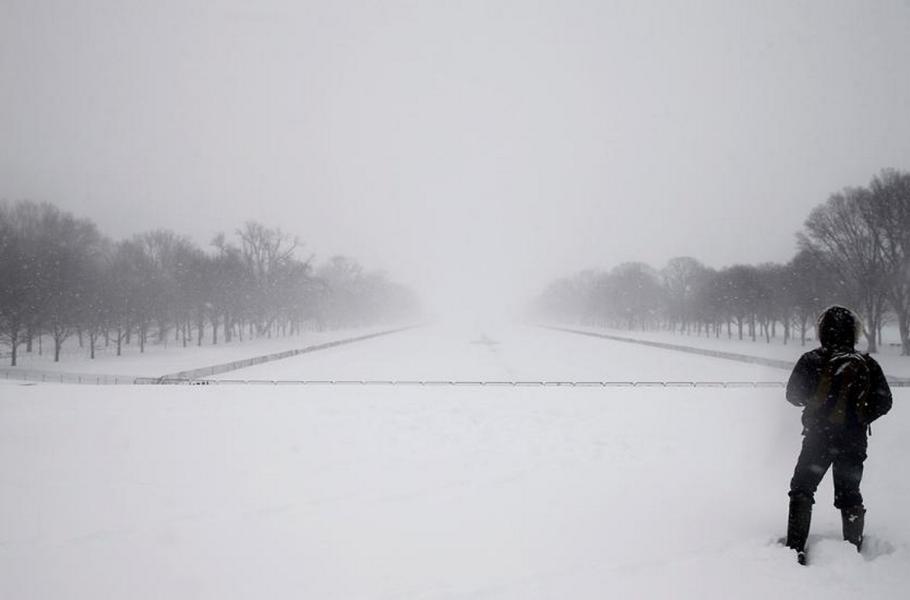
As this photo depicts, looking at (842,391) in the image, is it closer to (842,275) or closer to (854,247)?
(854,247)

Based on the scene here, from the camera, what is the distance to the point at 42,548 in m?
5.46

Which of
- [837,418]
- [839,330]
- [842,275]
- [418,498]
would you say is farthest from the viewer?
[842,275]

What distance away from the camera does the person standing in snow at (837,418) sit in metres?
4.73

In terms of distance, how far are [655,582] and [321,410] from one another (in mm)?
8878

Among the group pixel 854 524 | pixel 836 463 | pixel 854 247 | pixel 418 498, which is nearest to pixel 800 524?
pixel 854 524

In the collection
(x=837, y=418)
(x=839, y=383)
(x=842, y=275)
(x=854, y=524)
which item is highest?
(x=842, y=275)

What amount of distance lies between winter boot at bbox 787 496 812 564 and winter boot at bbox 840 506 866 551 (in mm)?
489

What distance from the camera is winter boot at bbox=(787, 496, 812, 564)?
479 centimetres

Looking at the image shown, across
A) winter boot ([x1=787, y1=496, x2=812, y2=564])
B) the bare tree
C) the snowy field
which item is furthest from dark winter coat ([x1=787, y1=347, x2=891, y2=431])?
the bare tree

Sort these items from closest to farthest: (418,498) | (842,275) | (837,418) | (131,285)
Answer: (837,418), (418,498), (842,275), (131,285)

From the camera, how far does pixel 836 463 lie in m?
4.83

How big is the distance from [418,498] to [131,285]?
53313mm

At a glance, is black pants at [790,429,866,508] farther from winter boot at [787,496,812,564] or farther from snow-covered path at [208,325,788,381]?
snow-covered path at [208,325,788,381]

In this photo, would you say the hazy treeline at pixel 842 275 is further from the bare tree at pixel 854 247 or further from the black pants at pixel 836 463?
the black pants at pixel 836 463
